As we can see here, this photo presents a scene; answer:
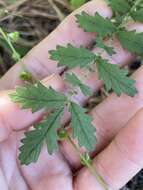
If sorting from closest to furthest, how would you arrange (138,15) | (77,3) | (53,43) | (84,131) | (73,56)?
1. (84,131)
2. (73,56)
3. (138,15)
4. (53,43)
5. (77,3)

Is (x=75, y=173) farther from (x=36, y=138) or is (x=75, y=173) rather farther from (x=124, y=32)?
(x=124, y=32)

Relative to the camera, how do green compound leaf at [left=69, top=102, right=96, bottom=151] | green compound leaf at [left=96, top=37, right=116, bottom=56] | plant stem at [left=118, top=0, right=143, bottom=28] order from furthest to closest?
plant stem at [left=118, top=0, right=143, bottom=28] → green compound leaf at [left=96, top=37, right=116, bottom=56] → green compound leaf at [left=69, top=102, right=96, bottom=151]

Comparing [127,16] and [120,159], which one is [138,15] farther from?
[120,159]

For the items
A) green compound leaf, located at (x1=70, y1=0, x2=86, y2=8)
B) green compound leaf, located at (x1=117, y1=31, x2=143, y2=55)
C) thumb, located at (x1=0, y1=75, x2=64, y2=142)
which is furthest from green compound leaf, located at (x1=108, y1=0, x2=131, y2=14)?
thumb, located at (x1=0, y1=75, x2=64, y2=142)

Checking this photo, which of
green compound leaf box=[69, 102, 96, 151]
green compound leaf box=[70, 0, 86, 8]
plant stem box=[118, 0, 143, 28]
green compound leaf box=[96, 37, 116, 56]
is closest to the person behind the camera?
green compound leaf box=[69, 102, 96, 151]

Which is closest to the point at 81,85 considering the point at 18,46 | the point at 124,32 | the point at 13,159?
the point at 124,32

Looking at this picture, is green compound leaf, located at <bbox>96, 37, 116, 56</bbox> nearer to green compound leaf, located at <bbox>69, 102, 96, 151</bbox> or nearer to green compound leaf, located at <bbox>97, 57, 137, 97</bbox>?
green compound leaf, located at <bbox>97, 57, 137, 97</bbox>

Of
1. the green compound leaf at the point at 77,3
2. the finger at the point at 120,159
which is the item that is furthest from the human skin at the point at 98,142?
the green compound leaf at the point at 77,3

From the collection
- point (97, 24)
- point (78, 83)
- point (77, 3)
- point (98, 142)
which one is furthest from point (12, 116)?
point (77, 3)
